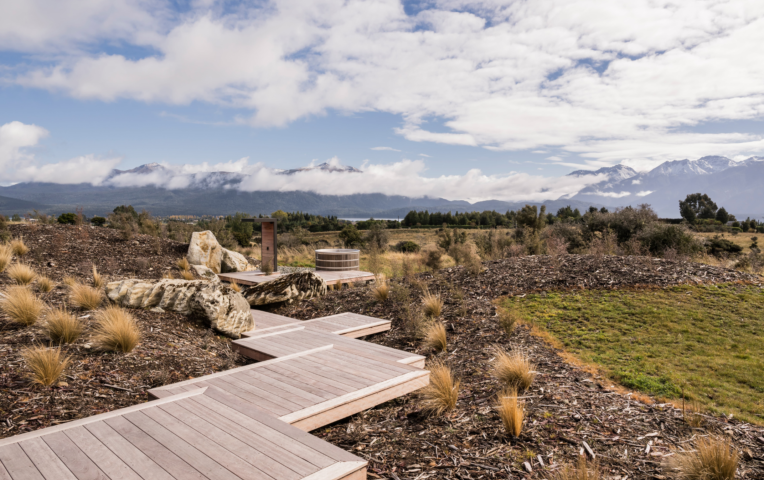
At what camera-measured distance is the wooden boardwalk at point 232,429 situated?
8.12ft

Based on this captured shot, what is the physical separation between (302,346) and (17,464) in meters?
3.11

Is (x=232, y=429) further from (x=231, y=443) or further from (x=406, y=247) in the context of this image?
(x=406, y=247)

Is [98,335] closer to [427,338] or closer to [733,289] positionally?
[427,338]

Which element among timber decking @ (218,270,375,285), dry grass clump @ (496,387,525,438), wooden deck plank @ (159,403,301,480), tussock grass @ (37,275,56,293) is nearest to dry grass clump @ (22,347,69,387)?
wooden deck plank @ (159,403,301,480)

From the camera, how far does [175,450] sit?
2693mm

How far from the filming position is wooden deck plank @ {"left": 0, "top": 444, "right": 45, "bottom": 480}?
2.39 metres

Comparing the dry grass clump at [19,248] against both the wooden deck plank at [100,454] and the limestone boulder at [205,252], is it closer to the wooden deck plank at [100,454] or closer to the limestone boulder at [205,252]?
the limestone boulder at [205,252]

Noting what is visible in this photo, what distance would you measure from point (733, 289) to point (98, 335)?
10309 millimetres

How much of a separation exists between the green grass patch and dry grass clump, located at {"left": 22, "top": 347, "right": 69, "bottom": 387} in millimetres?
5878

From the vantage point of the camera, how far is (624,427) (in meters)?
3.34

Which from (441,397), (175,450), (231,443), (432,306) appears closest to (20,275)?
(175,450)

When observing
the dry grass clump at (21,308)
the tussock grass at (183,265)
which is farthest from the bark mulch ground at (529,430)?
the tussock grass at (183,265)

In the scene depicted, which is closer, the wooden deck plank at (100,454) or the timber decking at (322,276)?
the wooden deck plank at (100,454)

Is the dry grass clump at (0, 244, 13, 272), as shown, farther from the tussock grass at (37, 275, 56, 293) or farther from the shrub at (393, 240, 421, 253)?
the shrub at (393, 240, 421, 253)
